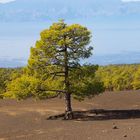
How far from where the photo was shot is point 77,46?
3512cm

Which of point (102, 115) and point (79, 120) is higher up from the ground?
point (102, 115)

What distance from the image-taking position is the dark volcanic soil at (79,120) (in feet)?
87.2

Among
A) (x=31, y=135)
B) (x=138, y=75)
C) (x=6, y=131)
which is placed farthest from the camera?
(x=138, y=75)

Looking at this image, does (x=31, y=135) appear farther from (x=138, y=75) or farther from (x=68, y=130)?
(x=138, y=75)

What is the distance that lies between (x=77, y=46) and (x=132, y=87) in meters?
28.4

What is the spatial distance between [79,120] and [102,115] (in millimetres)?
2821

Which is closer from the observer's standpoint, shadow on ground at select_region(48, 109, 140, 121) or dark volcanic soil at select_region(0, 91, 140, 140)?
dark volcanic soil at select_region(0, 91, 140, 140)

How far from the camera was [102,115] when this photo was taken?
36406 millimetres

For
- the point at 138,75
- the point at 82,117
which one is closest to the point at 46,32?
the point at 82,117

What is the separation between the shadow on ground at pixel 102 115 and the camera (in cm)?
3500

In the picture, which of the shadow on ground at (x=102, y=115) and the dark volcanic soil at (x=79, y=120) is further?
the shadow on ground at (x=102, y=115)

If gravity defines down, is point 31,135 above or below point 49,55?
below

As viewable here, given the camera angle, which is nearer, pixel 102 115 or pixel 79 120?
pixel 79 120

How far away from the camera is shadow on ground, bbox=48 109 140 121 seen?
35.0 m
